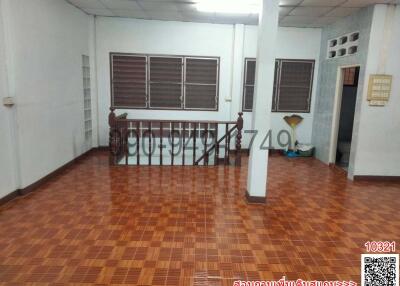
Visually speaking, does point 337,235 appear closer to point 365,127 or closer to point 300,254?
point 300,254

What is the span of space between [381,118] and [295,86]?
2.38m

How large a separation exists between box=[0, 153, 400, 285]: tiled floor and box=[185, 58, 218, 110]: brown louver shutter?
2.46 m

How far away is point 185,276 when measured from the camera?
102 inches

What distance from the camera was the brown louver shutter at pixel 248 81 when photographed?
7.11m

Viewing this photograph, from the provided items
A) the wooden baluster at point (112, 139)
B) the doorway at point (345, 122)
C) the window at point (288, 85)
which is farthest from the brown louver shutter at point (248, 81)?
the wooden baluster at point (112, 139)

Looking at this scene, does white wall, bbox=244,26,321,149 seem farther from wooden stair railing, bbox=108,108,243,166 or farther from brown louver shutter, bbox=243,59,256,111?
wooden stair railing, bbox=108,108,243,166

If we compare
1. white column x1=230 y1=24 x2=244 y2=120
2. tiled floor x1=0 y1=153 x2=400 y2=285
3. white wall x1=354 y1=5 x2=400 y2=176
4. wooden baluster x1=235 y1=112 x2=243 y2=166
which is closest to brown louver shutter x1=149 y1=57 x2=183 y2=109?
white column x1=230 y1=24 x2=244 y2=120

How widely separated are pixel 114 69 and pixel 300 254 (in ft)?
18.9

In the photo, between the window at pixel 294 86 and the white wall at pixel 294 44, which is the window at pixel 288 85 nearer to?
the window at pixel 294 86

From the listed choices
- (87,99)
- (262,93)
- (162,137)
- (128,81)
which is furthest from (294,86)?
(87,99)

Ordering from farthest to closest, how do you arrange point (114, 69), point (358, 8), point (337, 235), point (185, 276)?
point (114, 69), point (358, 8), point (337, 235), point (185, 276)

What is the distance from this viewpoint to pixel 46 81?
479cm

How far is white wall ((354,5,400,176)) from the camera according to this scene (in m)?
5.00

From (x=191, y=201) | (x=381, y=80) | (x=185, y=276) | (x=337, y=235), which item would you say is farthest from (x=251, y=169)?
(x=381, y=80)
